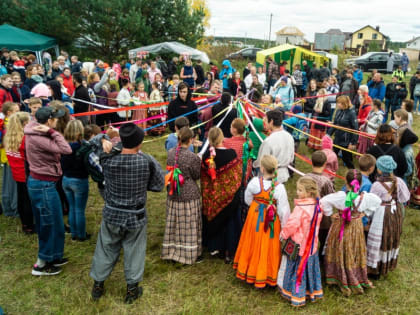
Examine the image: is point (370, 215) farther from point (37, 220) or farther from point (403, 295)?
point (37, 220)

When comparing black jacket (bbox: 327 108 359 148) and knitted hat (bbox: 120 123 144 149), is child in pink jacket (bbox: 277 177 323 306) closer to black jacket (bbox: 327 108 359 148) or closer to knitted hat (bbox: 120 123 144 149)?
knitted hat (bbox: 120 123 144 149)

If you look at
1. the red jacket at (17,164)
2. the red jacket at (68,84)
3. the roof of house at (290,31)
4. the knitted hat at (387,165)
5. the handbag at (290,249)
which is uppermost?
the roof of house at (290,31)

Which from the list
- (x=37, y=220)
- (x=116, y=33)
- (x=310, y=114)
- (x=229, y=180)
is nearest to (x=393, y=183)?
(x=229, y=180)

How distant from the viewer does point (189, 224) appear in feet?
12.8

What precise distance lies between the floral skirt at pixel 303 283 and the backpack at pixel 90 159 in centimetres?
234

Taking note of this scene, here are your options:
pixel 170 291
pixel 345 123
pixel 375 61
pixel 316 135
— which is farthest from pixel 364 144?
pixel 375 61

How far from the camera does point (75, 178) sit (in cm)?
418

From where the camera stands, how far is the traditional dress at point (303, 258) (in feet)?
10.7

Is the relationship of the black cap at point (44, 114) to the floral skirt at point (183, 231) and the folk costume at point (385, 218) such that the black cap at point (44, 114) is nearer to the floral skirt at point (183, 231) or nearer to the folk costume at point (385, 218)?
the floral skirt at point (183, 231)

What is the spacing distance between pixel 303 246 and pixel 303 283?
411 mm

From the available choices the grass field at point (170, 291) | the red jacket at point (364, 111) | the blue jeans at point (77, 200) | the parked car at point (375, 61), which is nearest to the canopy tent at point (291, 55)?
the parked car at point (375, 61)

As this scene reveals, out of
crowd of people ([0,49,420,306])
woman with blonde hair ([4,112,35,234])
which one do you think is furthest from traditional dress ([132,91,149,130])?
woman with blonde hair ([4,112,35,234])

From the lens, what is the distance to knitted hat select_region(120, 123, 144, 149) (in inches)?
119

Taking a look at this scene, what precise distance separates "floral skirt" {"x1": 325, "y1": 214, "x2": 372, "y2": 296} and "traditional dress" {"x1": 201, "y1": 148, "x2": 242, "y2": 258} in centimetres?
108
